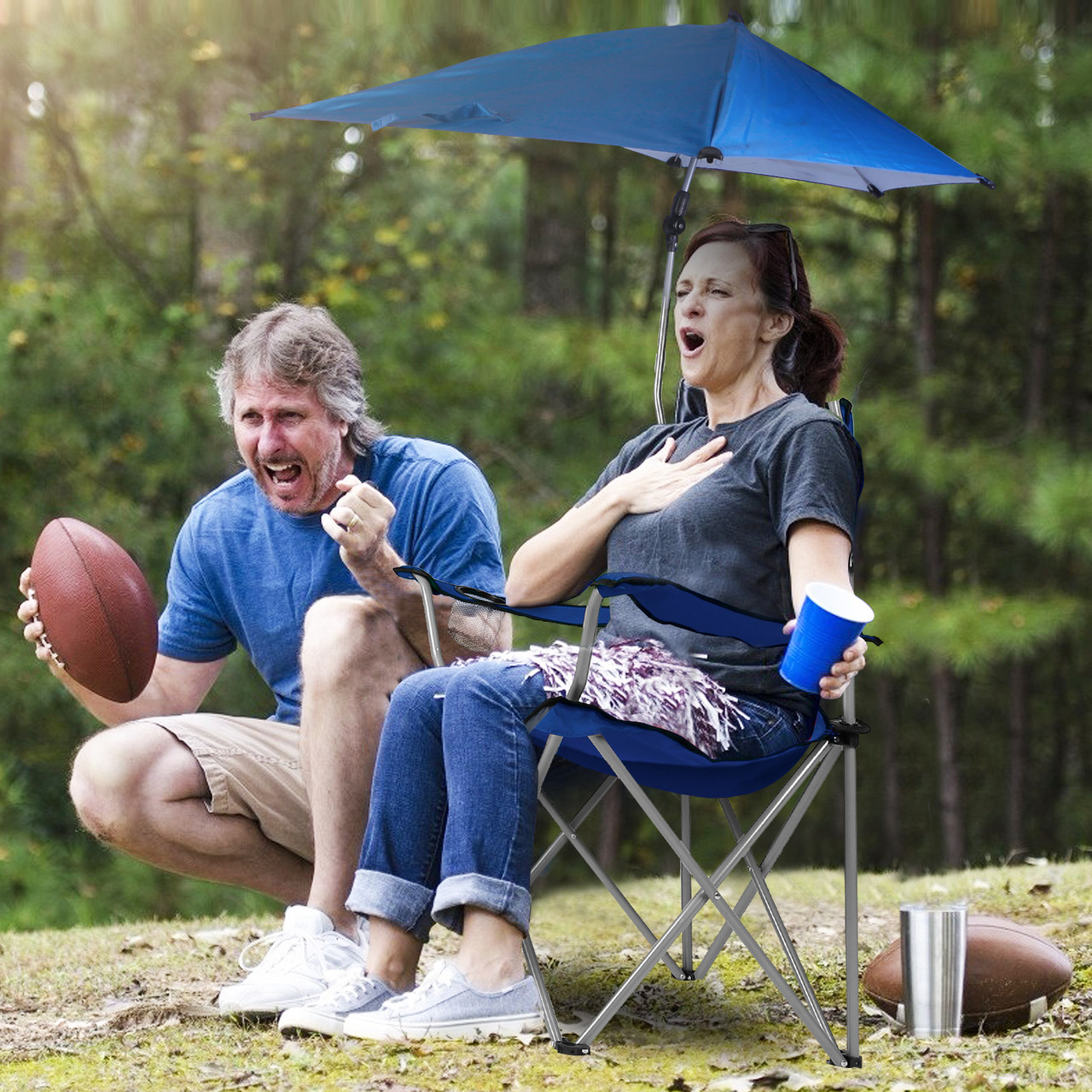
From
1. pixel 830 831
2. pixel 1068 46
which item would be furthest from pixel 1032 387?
pixel 830 831

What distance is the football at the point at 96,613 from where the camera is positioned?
2623 mm

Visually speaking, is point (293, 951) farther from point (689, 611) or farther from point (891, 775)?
point (891, 775)

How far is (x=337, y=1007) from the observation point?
7.22 feet

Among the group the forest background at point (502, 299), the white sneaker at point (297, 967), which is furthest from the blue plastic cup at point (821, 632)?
the forest background at point (502, 299)

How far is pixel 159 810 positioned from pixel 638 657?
921 millimetres

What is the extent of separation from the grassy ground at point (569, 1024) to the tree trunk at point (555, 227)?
4.68 metres

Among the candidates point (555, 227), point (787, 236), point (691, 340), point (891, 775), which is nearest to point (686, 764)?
point (691, 340)

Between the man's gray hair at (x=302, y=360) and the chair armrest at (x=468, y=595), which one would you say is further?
the man's gray hair at (x=302, y=360)

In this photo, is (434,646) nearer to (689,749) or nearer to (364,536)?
(364,536)

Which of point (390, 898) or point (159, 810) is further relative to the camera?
point (159, 810)

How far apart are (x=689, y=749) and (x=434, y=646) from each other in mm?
402

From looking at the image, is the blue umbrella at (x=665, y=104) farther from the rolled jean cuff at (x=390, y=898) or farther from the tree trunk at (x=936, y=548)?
the tree trunk at (x=936, y=548)

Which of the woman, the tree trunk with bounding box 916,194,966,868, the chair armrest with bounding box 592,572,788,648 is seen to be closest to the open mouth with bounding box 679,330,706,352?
the woman

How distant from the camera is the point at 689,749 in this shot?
82.8 inches
